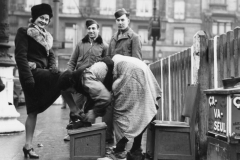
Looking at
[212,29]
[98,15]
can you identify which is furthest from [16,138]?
[212,29]

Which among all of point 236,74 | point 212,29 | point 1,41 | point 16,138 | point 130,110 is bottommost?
point 16,138

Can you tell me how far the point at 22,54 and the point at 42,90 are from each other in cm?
58

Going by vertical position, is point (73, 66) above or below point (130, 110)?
above

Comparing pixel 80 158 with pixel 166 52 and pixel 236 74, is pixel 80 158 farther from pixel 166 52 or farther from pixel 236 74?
pixel 166 52

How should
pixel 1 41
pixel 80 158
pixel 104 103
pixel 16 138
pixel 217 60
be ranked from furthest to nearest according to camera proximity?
pixel 1 41
pixel 16 138
pixel 217 60
pixel 80 158
pixel 104 103

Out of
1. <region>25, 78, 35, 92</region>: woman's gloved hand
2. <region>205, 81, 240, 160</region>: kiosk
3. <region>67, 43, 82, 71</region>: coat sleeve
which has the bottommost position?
<region>205, 81, 240, 160</region>: kiosk

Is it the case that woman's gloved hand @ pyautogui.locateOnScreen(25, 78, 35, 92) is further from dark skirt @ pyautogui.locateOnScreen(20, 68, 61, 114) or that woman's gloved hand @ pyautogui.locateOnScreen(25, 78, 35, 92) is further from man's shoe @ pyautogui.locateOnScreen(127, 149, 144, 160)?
man's shoe @ pyautogui.locateOnScreen(127, 149, 144, 160)

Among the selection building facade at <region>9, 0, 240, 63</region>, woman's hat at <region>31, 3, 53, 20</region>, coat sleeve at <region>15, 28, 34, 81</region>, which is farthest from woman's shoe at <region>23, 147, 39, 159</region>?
building facade at <region>9, 0, 240, 63</region>

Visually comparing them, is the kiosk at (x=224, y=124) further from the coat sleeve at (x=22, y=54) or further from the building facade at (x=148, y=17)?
the building facade at (x=148, y=17)

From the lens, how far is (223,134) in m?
4.22

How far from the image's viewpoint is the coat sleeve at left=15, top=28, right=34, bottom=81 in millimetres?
5469

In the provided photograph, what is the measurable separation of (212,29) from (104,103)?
41.1 m

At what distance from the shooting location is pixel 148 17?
4338 centimetres

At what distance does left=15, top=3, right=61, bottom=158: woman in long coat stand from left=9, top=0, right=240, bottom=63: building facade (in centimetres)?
3586
